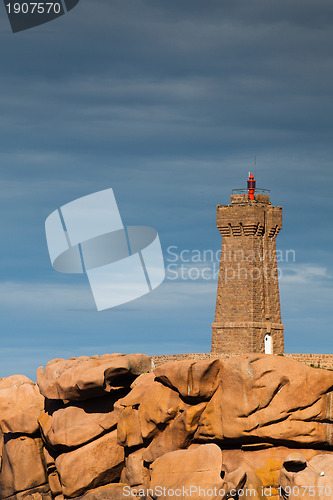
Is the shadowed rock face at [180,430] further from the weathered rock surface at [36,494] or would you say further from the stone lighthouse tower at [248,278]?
the stone lighthouse tower at [248,278]

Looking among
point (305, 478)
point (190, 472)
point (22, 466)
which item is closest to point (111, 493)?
point (190, 472)

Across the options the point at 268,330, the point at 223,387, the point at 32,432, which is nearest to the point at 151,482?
the point at 223,387

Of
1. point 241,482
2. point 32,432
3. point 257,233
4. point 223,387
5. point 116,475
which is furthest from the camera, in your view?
point 257,233

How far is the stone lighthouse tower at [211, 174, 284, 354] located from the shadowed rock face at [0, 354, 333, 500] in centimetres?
1687

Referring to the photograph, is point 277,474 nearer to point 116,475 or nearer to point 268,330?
point 116,475

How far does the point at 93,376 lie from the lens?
144 feet

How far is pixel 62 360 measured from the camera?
50812 millimetres

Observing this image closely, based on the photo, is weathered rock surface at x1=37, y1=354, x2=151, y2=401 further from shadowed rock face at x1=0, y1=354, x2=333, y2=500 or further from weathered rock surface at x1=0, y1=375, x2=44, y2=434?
weathered rock surface at x1=0, y1=375, x2=44, y2=434

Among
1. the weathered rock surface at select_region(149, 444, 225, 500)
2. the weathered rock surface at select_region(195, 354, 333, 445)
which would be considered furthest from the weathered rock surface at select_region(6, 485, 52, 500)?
the weathered rock surface at select_region(195, 354, 333, 445)

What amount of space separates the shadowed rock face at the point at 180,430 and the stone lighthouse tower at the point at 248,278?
1687 centimetres

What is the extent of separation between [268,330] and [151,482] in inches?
1025

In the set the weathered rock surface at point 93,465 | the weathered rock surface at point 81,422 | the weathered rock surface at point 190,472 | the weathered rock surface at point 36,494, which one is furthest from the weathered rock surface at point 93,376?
the weathered rock surface at point 190,472

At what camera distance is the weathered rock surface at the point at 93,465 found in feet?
145

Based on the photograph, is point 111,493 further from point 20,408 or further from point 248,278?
point 248,278
